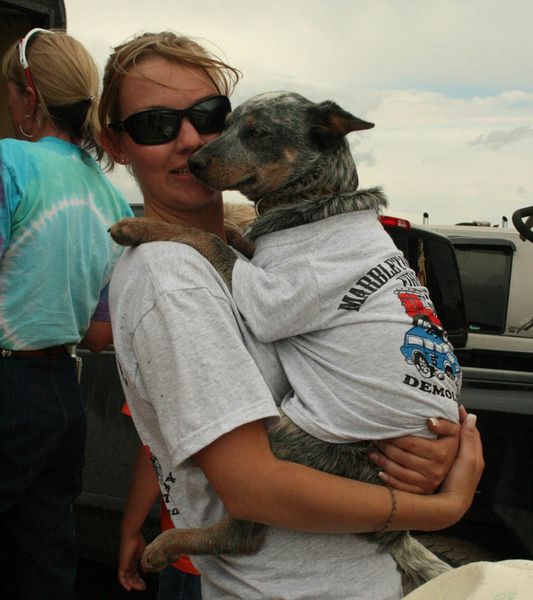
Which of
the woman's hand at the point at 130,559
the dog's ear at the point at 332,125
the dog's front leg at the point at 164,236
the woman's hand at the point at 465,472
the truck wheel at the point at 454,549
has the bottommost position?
the truck wheel at the point at 454,549

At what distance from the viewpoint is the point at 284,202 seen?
2.43 m

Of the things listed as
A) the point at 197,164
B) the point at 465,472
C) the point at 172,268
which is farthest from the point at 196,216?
the point at 465,472

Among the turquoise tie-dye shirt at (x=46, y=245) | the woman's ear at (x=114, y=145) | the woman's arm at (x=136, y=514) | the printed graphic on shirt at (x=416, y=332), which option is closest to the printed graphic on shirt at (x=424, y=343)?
the printed graphic on shirt at (x=416, y=332)

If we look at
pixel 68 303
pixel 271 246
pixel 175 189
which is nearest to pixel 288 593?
pixel 271 246

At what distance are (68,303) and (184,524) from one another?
143 cm

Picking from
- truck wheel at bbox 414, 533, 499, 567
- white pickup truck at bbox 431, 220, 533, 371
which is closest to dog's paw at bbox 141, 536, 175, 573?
truck wheel at bbox 414, 533, 499, 567

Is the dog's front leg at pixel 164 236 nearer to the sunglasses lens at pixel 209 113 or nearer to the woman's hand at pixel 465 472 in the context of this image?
the sunglasses lens at pixel 209 113

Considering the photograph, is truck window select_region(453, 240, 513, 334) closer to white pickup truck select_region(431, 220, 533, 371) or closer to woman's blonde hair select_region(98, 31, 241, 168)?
white pickup truck select_region(431, 220, 533, 371)

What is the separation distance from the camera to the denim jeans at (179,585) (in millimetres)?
2819

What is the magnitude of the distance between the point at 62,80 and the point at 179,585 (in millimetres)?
2096

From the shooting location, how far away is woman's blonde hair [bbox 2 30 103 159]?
317 cm

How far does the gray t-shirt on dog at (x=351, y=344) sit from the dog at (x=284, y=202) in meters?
0.03

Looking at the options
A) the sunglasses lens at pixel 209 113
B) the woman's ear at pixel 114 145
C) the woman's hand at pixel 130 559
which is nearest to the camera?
the sunglasses lens at pixel 209 113

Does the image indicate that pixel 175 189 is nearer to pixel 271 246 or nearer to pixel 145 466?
pixel 271 246
